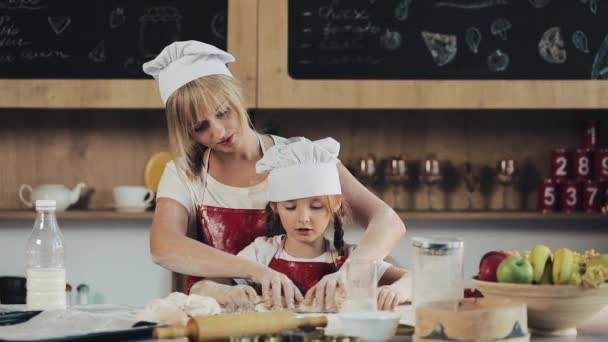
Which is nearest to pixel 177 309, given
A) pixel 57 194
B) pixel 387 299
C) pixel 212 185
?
pixel 387 299

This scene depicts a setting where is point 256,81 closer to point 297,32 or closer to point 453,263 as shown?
point 297,32

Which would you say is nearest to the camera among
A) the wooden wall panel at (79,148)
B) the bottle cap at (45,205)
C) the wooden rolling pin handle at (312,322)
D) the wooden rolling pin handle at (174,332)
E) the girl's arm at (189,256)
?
the wooden rolling pin handle at (174,332)

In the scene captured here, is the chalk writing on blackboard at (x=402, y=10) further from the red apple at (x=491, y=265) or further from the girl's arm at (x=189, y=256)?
the red apple at (x=491, y=265)

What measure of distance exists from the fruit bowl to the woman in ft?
1.98

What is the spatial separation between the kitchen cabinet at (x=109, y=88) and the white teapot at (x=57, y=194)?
1.10 feet

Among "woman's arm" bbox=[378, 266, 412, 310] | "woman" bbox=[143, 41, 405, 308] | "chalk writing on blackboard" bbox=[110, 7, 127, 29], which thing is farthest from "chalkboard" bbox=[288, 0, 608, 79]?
"woman's arm" bbox=[378, 266, 412, 310]

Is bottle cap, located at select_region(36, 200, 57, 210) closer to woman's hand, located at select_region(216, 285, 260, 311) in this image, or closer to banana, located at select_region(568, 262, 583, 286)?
woman's hand, located at select_region(216, 285, 260, 311)

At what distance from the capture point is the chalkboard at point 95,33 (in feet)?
11.8

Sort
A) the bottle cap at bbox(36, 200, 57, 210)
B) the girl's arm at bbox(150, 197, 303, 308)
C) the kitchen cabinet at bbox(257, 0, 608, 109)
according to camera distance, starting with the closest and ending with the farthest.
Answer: the bottle cap at bbox(36, 200, 57, 210) → the girl's arm at bbox(150, 197, 303, 308) → the kitchen cabinet at bbox(257, 0, 608, 109)

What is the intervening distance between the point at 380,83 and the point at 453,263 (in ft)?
6.47

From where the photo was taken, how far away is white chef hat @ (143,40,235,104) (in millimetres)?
2346

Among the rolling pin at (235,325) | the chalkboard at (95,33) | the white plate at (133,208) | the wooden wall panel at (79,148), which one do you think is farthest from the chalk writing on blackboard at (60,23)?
the rolling pin at (235,325)

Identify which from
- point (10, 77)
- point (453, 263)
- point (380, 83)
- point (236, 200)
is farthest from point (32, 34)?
point (453, 263)

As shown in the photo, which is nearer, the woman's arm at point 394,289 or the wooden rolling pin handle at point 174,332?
the wooden rolling pin handle at point 174,332
